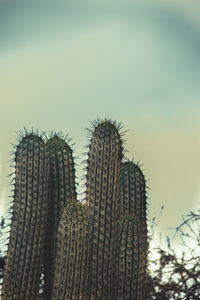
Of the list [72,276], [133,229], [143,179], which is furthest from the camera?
[143,179]

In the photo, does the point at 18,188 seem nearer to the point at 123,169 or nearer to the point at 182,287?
the point at 123,169

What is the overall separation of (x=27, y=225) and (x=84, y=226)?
752 mm

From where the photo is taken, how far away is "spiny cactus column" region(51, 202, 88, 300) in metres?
5.14

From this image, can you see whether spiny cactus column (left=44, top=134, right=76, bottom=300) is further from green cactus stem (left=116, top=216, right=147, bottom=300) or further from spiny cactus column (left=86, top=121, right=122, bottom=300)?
green cactus stem (left=116, top=216, right=147, bottom=300)

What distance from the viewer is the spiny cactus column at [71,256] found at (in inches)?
202

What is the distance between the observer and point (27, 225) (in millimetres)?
5723

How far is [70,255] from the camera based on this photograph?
522 centimetres

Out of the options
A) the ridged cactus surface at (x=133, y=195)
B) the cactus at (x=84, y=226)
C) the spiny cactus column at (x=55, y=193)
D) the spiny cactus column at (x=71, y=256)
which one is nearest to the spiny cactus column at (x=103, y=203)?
the cactus at (x=84, y=226)

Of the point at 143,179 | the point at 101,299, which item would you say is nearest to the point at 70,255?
the point at 101,299

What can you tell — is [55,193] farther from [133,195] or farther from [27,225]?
[133,195]

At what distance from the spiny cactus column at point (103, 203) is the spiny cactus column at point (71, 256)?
6.8 inches

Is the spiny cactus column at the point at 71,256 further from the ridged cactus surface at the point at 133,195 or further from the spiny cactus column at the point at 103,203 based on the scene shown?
the ridged cactus surface at the point at 133,195

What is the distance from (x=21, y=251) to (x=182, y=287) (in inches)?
81.9

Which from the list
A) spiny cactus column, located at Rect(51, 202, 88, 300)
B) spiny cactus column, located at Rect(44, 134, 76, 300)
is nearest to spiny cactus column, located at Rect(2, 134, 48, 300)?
spiny cactus column, located at Rect(44, 134, 76, 300)
